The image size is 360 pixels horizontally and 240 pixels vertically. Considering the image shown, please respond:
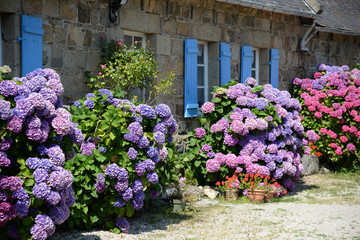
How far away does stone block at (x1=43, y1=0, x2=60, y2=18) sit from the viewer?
7576 millimetres

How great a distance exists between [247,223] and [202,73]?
13.9ft

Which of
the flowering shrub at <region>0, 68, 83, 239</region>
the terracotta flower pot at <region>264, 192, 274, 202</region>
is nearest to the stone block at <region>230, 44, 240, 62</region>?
the terracotta flower pot at <region>264, 192, 274, 202</region>

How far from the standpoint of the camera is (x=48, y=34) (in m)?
7.64

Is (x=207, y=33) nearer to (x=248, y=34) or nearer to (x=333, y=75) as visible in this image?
(x=248, y=34)

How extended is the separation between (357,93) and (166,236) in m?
7.00

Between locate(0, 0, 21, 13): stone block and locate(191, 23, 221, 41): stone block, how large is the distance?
3640mm

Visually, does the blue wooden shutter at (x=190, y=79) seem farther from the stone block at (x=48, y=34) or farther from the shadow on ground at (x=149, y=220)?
the stone block at (x=48, y=34)

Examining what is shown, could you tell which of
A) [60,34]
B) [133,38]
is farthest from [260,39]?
[60,34]

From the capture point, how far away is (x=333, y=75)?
1230 cm

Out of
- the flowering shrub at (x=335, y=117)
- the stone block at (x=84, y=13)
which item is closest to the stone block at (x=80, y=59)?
the stone block at (x=84, y=13)

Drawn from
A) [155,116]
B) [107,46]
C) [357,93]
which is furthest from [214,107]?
[357,93]

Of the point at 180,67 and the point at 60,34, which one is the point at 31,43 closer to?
the point at 60,34

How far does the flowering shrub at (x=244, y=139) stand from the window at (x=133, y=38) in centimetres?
147

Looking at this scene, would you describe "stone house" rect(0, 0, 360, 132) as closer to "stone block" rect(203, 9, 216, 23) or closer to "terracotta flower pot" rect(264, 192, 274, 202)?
"stone block" rect(203, 9, 216, 23)
